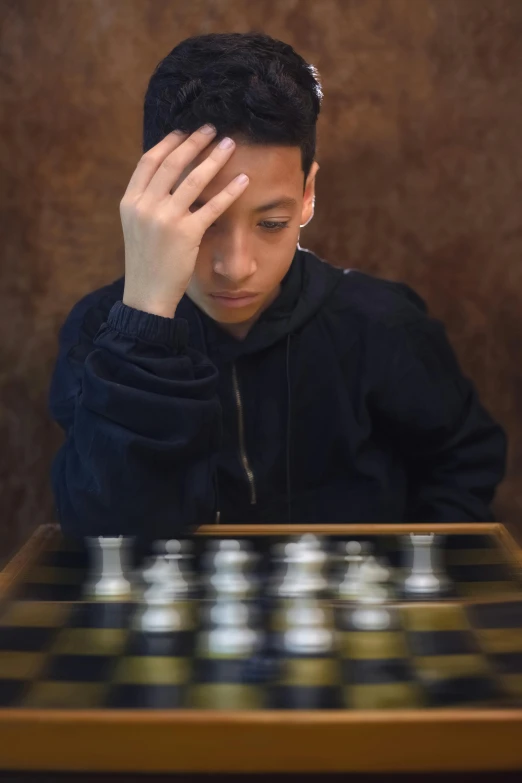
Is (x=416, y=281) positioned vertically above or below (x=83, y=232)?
below

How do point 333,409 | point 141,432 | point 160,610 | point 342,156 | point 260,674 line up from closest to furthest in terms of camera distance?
point 260,674 < point 160,610 < point 141,432 < point 333,409 < point 342,156

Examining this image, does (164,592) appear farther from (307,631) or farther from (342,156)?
(342,156)

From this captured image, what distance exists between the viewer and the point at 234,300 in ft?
4.55

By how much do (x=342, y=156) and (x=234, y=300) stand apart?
674mm

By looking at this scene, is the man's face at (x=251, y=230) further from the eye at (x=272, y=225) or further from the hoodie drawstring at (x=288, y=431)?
the hoodie drawstring at (x=288, y=431)

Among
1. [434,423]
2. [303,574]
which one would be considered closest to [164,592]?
[303,574]

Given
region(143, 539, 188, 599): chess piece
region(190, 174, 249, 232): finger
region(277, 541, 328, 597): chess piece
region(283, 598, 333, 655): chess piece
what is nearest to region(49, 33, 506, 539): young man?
region(190, 174, 249, 232): finger

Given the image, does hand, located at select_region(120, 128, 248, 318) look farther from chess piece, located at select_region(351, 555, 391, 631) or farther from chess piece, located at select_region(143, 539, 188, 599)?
chess piece, located at select_region(351, 555, 391, 631)

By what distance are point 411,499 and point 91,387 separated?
712 millimetres

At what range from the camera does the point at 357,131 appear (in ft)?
6.24

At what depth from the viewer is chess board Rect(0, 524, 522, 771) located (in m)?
0.71

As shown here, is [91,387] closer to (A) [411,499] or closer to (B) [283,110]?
(B) [283,110]

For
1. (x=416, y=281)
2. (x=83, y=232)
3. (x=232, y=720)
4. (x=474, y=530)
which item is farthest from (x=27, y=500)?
(x=232, y=720)

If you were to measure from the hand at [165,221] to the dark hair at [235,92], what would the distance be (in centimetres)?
4
